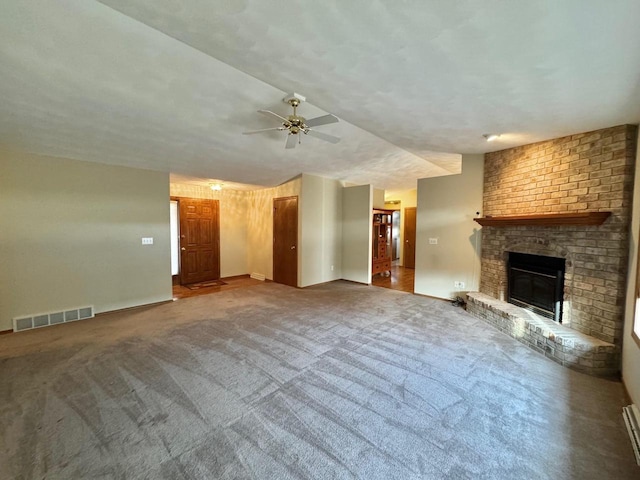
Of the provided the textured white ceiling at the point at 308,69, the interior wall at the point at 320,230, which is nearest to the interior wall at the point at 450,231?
the textured white ceiling at the point at 308,69

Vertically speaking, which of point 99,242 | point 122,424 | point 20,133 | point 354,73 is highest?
point 354,73

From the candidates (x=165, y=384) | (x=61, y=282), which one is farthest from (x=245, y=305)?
(x=61, y=282)

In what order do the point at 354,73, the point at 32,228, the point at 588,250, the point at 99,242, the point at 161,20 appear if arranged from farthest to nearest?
the point at 99,242
the point at 32,228
the point at 588,250
the point at 354,73
the point at 161,20

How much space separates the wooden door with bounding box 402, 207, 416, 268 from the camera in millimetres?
8914

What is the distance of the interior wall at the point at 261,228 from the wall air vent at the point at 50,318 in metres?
3.75

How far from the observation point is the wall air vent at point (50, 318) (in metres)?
3.64

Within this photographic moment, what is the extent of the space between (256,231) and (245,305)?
10.1ft

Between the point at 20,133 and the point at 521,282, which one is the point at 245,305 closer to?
the point at 20,133

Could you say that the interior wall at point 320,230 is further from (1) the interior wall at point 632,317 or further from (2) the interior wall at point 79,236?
(1) the interior wall at point 632,317

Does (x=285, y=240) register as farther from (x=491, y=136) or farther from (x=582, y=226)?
(x=582, y=226)

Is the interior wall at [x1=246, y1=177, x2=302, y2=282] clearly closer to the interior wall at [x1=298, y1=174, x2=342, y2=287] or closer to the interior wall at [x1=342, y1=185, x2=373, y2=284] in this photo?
the interior wall at [x1=298, y1=174, x2=342, y2=287]

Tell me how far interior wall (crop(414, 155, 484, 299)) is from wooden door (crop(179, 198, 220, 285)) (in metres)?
5.30

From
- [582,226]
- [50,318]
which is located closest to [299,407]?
[582,226]

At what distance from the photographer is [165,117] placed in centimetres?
312
